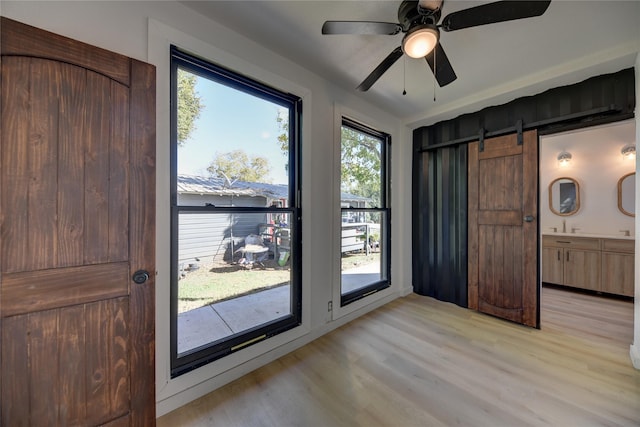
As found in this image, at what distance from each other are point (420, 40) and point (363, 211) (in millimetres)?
1929

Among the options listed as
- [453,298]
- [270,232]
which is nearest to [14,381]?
[270,232]

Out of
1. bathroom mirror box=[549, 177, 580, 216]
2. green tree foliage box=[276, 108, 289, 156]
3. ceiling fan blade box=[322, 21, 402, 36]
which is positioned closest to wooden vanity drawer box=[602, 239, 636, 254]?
bathroom mirror box=[549, 177, 580, 216]

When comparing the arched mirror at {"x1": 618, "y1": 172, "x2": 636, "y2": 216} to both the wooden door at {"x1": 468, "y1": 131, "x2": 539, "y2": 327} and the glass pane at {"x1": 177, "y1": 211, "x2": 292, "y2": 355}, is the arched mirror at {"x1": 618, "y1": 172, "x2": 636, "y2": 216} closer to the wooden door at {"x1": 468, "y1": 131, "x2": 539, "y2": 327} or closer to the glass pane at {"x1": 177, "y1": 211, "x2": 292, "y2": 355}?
the wooden door at {"x1": 468, "y1": 131, "x2": 539, "y2": 327}

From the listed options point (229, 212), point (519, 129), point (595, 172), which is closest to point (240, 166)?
point (229, 212)

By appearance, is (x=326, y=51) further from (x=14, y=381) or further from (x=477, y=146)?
(x=14, y=381)

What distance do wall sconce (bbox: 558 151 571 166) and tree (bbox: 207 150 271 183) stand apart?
196 inches

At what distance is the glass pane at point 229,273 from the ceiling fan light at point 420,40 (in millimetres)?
1567

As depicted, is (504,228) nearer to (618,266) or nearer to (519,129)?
(519,129)

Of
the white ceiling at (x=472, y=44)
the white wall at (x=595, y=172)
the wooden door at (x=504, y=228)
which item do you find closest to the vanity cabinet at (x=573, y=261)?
the white wall at (x=595, y=172)

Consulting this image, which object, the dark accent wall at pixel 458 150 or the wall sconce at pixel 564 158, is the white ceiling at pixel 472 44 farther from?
the wall sconce at pixel 564 158

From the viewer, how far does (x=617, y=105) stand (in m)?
2.11

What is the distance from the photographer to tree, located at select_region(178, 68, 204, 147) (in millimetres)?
1658

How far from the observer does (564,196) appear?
4.02 m

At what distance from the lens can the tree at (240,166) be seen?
182 centimetres
